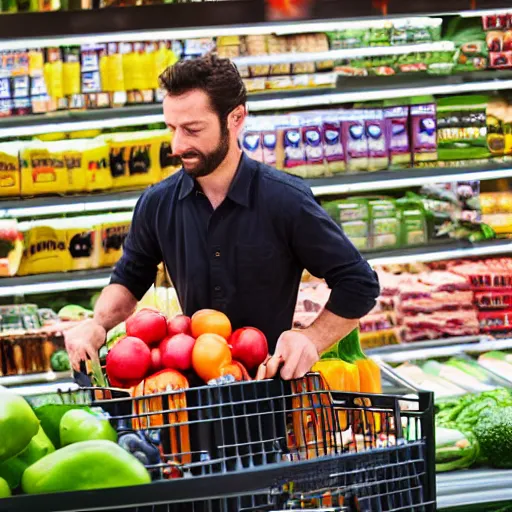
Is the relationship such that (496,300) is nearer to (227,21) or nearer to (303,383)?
(227,21)

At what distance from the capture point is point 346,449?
58.4 inches

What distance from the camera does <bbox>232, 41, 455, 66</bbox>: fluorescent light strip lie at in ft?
14.0

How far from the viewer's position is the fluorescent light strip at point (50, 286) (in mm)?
4207

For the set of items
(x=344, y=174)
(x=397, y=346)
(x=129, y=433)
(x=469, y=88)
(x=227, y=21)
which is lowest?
(x=397, y=346)

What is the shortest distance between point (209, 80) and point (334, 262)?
1.68ft

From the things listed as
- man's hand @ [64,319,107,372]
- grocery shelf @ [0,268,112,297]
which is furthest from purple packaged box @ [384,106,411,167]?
man's hand @ [64,319,107,372]

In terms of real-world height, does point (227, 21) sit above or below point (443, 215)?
above

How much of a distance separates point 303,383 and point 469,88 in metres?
3.26

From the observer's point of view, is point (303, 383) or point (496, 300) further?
point (496, 300)

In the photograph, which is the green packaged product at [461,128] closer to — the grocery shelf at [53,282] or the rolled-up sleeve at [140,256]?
the grocery shelf at [53,282]

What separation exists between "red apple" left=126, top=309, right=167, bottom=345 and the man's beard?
0.61 meters

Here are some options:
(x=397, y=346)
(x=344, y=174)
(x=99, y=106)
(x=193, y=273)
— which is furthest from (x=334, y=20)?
(x=193, y=273)

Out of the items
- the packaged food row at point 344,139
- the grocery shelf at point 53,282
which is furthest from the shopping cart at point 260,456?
the packaged food row at point 344,139

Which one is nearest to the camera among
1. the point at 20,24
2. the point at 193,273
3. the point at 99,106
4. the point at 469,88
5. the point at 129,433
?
the point at 129,433
